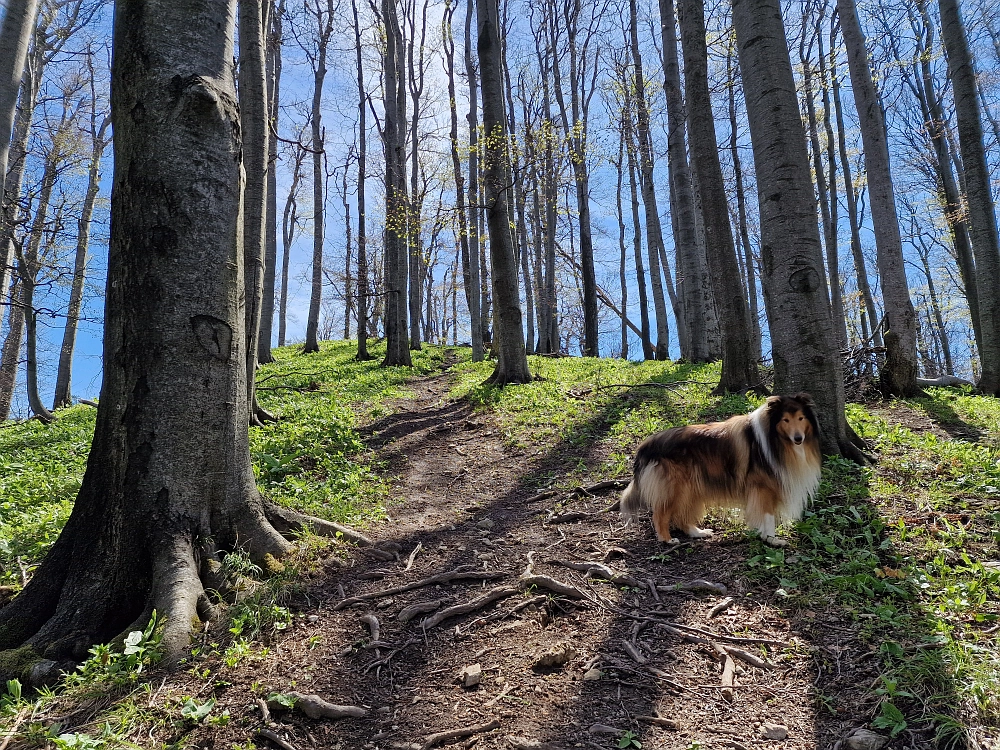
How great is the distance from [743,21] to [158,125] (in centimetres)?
607

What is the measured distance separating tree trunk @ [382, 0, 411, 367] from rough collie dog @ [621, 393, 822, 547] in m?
11.3

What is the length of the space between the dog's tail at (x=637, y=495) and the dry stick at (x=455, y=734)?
2.42m

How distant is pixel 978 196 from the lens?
8938 millimetres

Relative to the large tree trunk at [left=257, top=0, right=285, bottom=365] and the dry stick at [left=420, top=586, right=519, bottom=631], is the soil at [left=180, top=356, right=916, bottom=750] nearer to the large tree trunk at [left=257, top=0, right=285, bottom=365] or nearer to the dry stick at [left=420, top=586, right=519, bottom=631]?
the dry stick at [left=420, top=586, right=519, bottom=631]

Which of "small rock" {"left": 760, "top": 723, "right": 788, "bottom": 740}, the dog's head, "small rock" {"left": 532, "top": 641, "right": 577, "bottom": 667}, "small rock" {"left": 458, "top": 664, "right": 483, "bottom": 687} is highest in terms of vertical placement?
the dog's head

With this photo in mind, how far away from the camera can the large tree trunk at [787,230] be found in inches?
206

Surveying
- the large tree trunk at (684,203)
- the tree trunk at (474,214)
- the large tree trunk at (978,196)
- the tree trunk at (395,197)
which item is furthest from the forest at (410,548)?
the tree trunk at (474,214)

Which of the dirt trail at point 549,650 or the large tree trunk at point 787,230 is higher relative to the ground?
the large tree trunk at point 787,230

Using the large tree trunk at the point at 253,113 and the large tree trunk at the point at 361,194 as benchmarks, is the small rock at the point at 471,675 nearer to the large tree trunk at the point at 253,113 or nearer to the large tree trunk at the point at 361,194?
the large tree trunk at the point at 253,113

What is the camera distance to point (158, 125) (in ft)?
11.0

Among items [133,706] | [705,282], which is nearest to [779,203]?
[133,706]

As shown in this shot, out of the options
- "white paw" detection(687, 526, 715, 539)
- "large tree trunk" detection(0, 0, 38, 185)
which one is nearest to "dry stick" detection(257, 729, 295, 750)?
"white paw" detection(687, 526, 715, 539)

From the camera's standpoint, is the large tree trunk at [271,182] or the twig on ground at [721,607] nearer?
the twig on ground at [721,607]

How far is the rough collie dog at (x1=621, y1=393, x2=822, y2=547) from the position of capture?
415cm
